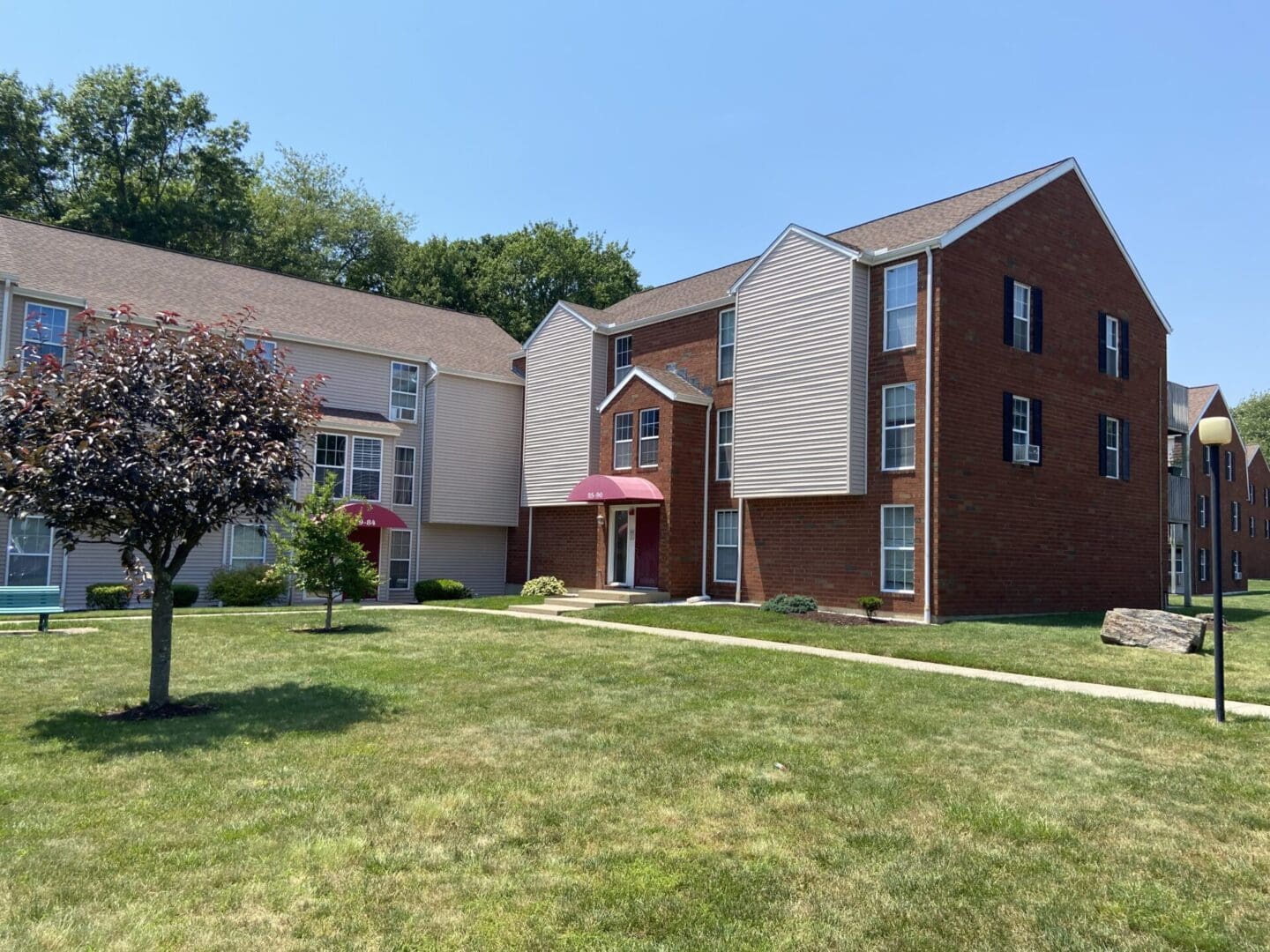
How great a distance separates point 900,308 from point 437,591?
1558cm

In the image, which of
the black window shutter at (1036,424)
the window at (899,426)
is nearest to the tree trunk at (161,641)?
the window at (899,426)

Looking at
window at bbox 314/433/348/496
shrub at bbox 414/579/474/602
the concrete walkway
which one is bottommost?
shrub at bbox 414/579/474/602

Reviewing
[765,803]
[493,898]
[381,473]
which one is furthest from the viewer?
[381,473]

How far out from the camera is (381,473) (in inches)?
1063

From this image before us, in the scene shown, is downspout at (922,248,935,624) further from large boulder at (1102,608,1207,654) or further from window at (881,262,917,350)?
large boulder at (1102,608,1207,654)

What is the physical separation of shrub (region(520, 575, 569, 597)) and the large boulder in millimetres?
14797

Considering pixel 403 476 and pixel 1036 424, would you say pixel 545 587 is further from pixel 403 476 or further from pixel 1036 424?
pixel 1036 424

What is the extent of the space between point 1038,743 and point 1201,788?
1.37m

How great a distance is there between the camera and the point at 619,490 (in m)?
23.0

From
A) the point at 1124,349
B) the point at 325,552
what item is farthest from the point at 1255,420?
the point at 325,552

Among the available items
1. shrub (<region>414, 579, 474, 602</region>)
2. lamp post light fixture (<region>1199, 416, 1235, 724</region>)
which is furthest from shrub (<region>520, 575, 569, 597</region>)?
lamp post light fixture (<region>1199, 416, 1235, 724</region>)

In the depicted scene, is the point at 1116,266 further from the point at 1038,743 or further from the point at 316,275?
the point at 316,275

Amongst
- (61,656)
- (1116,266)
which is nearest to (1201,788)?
(61,656)

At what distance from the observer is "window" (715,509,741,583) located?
22.9 metres
